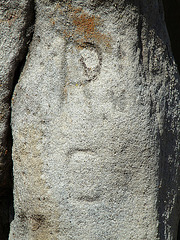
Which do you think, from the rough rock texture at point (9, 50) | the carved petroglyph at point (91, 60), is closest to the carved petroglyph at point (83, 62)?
the carved petroglyph at point (91, 60)

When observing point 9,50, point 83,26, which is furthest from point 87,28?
point 9,50

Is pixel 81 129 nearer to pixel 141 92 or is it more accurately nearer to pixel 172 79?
pixel 141 92

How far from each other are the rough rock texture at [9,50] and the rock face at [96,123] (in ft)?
0.10

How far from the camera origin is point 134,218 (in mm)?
887

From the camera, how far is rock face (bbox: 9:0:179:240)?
87 cm

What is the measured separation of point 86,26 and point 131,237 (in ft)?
1.63

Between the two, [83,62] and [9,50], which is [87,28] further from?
[9,50]

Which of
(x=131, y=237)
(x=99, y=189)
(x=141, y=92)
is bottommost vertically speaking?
(x=131, y=237)

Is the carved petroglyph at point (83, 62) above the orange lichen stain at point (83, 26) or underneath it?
underneath

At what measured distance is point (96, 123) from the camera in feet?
2.87

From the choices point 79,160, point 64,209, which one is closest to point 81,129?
point 79,160

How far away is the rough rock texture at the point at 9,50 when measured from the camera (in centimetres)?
91

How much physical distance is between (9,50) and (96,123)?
278 mm

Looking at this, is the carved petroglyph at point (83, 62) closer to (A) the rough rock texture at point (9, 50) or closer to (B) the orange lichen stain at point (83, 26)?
(B) the orange lichen stain at point (83, 26)
